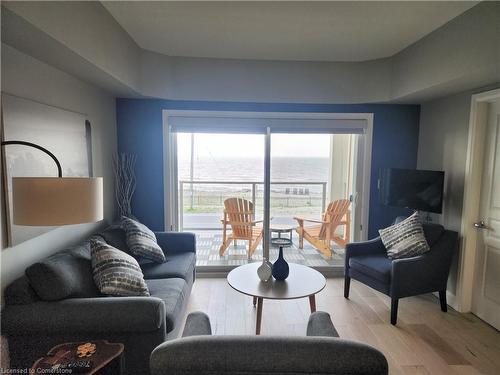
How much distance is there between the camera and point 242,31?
8.87ft

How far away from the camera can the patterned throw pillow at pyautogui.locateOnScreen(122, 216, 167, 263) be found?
9.11ft

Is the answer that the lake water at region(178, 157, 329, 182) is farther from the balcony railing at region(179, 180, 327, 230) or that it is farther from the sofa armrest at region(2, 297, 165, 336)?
the sofa armrest at region(2, 297, 165, 336)

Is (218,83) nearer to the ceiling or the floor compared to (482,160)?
nearer to the ceiling

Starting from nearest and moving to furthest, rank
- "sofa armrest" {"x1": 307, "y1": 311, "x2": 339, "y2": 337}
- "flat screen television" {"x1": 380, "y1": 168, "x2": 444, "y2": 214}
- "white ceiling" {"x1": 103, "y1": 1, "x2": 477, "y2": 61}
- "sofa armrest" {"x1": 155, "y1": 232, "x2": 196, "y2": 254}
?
"sofa armrest" {"x1": 307, "y1": 311, "x2": 339, "y2": 337}, "white ceiling" {"x1": 103, "y1": 1, "x2": 477, "y2": 61}, "flat screen television" {"x1": 380, "y1": 168, "x2": 444, "y2": 214}, "sofa armrest" {"x1": 155, "y1": 232, "x2": 196, "y2": 254}

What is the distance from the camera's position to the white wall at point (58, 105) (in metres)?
1.83

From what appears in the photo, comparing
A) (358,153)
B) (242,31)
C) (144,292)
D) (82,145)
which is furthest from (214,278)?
(242,31)

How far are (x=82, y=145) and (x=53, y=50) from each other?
961 millimetres

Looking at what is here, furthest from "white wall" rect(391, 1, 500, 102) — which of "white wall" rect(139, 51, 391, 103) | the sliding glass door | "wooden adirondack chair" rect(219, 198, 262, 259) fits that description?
"wooden adirondack chair" rect(219, 198, 262, 259)

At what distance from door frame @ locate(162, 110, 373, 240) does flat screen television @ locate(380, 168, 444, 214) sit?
23cm

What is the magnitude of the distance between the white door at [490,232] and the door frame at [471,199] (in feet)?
0.12

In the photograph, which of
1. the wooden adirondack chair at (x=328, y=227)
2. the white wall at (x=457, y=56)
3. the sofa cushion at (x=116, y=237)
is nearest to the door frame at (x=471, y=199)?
the white wall at (x=457, y=56)

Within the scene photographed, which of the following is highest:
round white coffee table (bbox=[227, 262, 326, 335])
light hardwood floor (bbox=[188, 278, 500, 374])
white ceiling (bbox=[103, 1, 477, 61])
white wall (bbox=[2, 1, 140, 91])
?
white ceiling (bbox=[103, 1, 477, 61])

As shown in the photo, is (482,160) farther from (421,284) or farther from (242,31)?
(242,31)

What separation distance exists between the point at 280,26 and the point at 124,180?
231 centimetres
